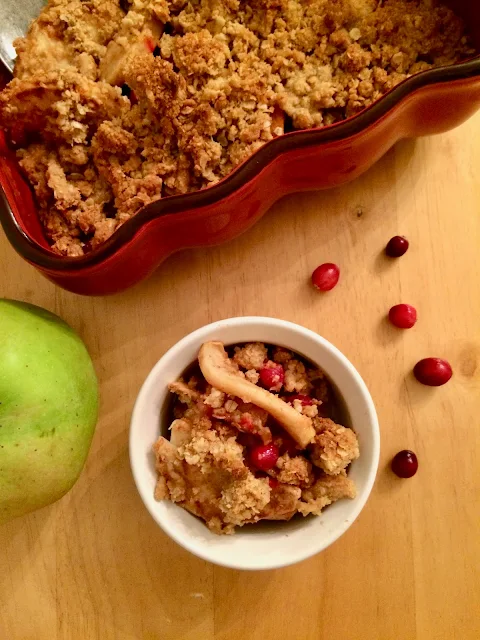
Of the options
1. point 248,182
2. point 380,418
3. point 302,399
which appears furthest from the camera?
point 380,418

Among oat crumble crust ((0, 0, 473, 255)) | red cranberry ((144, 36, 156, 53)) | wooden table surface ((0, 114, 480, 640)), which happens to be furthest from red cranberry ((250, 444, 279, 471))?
red cranberry ((144, 36, 156, 53))

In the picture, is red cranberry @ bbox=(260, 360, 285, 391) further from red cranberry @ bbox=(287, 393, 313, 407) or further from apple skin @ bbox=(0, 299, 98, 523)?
apple skin @ bbox=(0, 299, 98, 523)

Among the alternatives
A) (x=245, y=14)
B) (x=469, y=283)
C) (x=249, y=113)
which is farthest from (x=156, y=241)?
(x=469, y=283)

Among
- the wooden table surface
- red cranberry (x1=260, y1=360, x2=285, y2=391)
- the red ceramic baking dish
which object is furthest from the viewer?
the wooden table surface

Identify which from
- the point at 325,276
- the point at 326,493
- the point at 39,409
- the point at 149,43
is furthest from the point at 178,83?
the point at 326,493

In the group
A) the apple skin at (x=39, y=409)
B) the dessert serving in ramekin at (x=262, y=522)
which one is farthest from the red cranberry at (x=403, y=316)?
the apple skin at (x=39, y=409)

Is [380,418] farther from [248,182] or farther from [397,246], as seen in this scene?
[248,182]
